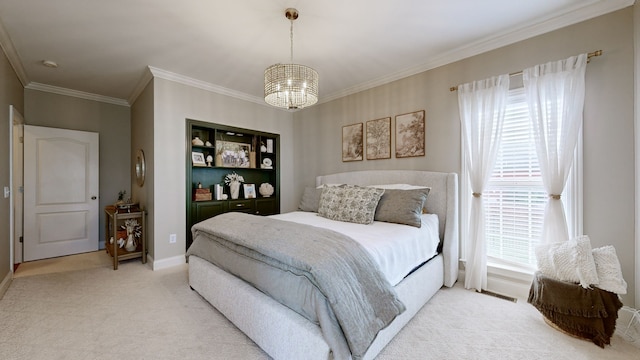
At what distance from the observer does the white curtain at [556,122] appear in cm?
211

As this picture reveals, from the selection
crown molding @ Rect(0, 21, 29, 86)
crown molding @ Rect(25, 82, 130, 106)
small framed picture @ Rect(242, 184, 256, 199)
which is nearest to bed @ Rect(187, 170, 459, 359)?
small framed picture @ Rect(242, 184, 256, 199)

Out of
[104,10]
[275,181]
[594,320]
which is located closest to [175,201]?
[275,181]

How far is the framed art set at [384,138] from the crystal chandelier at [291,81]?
1454 millimetres

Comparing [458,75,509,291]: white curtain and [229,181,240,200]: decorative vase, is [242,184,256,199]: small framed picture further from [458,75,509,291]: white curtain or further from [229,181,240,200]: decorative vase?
[458,75,509,291]: white curtain

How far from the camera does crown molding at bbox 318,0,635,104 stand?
2041 mm

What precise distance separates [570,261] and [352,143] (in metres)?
2.68

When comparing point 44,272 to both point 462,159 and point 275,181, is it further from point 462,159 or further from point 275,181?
point 462,159

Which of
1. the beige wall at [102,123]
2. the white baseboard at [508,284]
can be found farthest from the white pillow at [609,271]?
the beige wall at [102,123]

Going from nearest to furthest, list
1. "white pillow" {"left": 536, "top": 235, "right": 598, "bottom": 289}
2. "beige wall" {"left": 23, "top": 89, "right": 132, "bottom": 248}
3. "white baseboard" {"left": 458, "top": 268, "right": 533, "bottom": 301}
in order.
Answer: "white pillow" {"left": 536, "top": 235, "right": 598, "bottom": 289}, "white baseboard" {"left": 458, "top": 268, "right": 533, "bottom": 301}, "beige wall" {"left": 23, "top": 89, "right": 132, "bottom": 248}

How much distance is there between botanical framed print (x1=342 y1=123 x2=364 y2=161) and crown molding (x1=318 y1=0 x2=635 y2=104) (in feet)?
2.41

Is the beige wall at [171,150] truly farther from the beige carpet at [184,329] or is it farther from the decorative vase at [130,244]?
the beige carpet at [184,329]

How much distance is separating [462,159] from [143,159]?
416 centimetres

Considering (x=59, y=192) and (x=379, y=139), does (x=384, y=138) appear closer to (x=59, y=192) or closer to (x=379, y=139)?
(x=379, y=139)

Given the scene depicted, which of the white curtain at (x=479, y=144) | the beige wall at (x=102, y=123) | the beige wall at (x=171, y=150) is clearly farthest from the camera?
the beige wall at (x=102, y=123)
